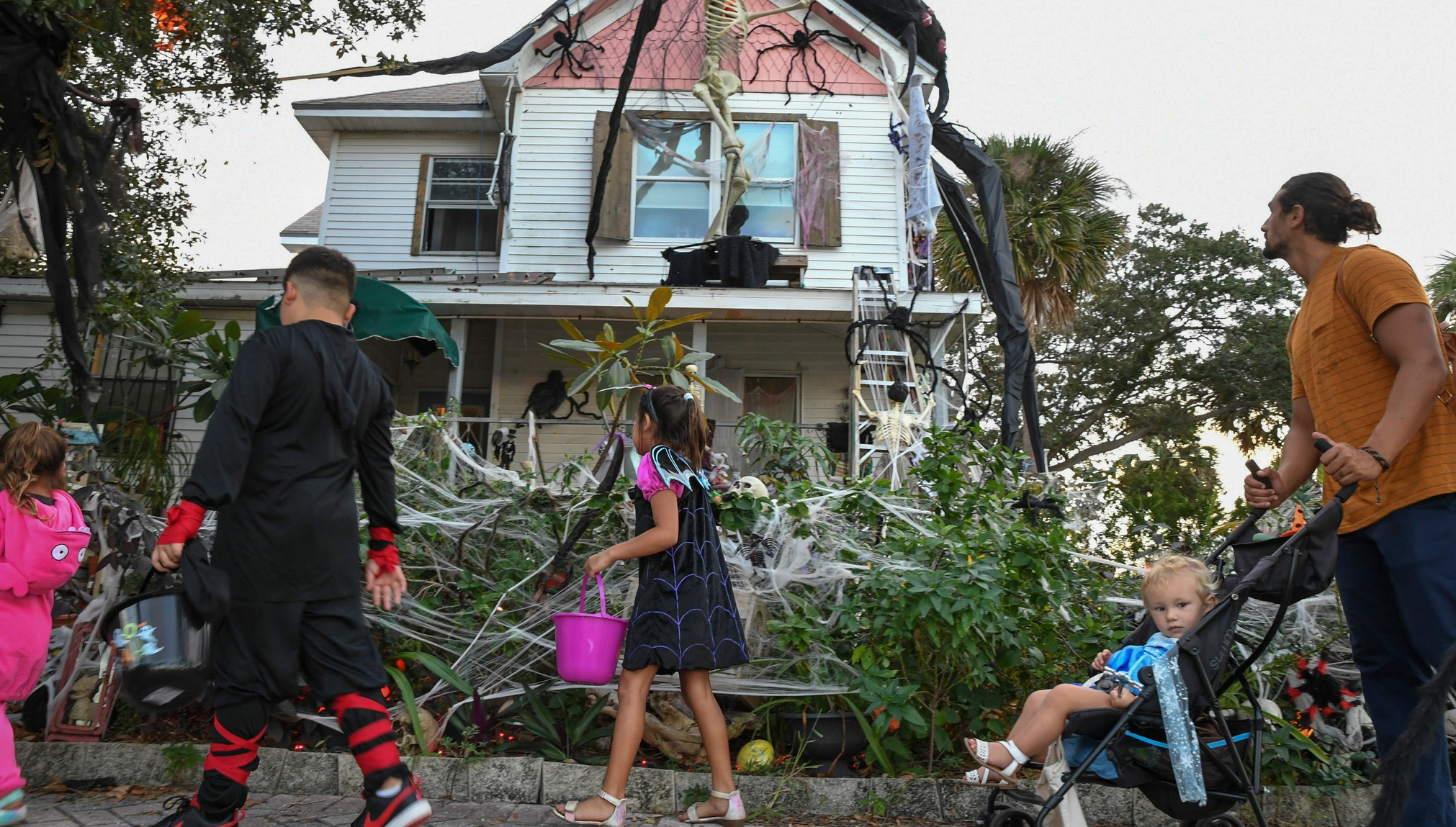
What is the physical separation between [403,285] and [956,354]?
44.9 ft

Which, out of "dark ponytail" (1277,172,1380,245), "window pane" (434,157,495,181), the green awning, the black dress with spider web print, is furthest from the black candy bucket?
"window pane" (434,157,495,181)

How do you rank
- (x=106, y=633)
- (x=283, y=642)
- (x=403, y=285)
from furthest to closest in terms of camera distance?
(x=403, y=285)
(x=106, y=633)
(x=283, y=642)

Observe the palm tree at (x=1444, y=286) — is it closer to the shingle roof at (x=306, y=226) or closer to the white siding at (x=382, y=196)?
the white siding at (x=382, y=196)

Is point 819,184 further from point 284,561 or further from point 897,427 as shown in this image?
A: point 284,561

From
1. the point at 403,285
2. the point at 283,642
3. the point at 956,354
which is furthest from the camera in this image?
the point at 956,354

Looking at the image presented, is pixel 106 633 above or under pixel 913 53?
under

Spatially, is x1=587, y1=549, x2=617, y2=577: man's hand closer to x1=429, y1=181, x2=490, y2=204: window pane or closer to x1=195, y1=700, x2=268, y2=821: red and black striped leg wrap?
x1=195, y1=700, x2=268, y2=821: red and black striped leg wrap

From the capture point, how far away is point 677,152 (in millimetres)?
12320

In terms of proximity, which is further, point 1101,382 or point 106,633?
point 1101,382

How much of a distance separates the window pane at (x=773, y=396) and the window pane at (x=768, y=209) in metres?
1.81

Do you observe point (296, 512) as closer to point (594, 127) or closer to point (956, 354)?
point (594, 127)

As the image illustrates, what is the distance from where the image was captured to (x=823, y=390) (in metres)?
12.2

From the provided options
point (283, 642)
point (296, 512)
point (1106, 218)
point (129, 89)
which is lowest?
point (283, 642)

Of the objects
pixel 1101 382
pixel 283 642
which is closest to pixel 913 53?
pixel 283 642
